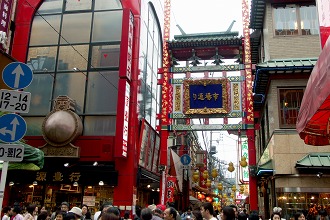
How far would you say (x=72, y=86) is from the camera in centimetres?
2139

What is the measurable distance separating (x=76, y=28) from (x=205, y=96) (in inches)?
352

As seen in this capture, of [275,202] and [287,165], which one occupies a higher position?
[287,165]

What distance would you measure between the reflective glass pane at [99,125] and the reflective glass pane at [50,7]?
24.7ft

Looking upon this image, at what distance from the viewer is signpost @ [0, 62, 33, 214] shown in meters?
5.93

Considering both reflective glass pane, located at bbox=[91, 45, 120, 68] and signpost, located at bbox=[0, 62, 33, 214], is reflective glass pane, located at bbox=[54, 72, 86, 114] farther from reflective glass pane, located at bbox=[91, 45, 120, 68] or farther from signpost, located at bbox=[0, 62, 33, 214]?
signpost, located at bbox=[0, 62, 33, 214]

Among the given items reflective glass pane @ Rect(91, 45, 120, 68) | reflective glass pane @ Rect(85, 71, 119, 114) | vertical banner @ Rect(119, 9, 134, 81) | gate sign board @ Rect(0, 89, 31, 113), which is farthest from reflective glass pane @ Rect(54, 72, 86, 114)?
gate sign board @ Rect(0, 89, 31, 113)

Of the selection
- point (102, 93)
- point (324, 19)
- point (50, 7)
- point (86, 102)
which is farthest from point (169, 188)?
point (324, 19)

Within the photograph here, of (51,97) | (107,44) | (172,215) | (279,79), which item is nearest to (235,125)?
(279,79)

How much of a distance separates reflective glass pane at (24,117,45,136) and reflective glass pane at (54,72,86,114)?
5.59ft

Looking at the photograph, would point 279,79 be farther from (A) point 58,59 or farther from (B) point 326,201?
(A) point 58,59

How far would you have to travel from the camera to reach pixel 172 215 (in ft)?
24.2

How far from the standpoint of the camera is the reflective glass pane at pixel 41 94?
21375mm

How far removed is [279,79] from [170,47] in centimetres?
893

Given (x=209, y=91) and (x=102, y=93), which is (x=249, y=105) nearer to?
(x=209, y=91)
